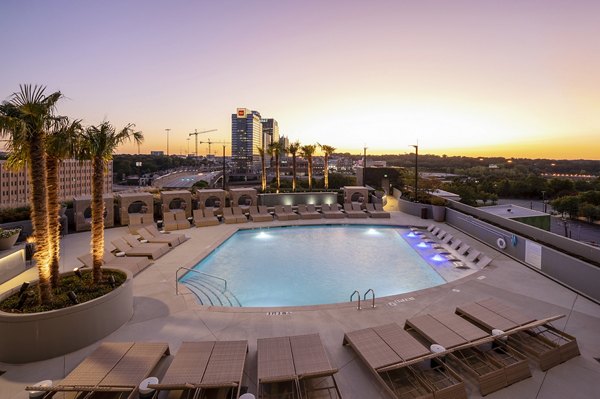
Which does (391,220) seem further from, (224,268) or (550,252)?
(224,268)

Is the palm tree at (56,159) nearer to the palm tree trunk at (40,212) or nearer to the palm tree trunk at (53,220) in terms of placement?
the palm tree trunk at (53,220)

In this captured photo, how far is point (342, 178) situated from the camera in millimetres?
38875

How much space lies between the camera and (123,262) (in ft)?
32.3

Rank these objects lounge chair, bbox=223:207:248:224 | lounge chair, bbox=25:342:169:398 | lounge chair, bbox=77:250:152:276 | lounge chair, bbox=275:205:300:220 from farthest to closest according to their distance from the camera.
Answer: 1. lounge chair, bbox=275:205:300:220
2. lounge chair, bbox=223:207:248:224
3. lounge chair, bbox=77:250:152:276
4. lounge chair, bbox=25:342:169:398

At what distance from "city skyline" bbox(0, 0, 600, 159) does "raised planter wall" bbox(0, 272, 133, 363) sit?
422cm

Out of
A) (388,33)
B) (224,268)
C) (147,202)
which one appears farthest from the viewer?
(388,33)

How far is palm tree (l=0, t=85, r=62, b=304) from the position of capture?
5434 mm

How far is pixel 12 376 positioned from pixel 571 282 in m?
13.2

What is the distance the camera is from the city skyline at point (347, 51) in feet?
52.7

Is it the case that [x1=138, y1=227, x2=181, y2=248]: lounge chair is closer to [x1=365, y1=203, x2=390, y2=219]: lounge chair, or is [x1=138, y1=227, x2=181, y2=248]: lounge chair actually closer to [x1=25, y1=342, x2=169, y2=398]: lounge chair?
[x1=25, y1=342, x2=169, y2=398]: lounge chair

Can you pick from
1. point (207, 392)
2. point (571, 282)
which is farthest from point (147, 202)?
point (571, 282)

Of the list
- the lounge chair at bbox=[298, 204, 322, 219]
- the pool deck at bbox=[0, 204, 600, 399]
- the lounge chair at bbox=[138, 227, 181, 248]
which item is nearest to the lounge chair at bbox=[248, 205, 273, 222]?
the lounge chair at bbox=[298, 204, 322, 219]

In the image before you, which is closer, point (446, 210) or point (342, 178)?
point (446, 210)

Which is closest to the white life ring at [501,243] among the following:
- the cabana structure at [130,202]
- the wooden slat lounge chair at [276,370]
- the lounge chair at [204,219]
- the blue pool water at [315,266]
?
the blue pool water at [315,266]
